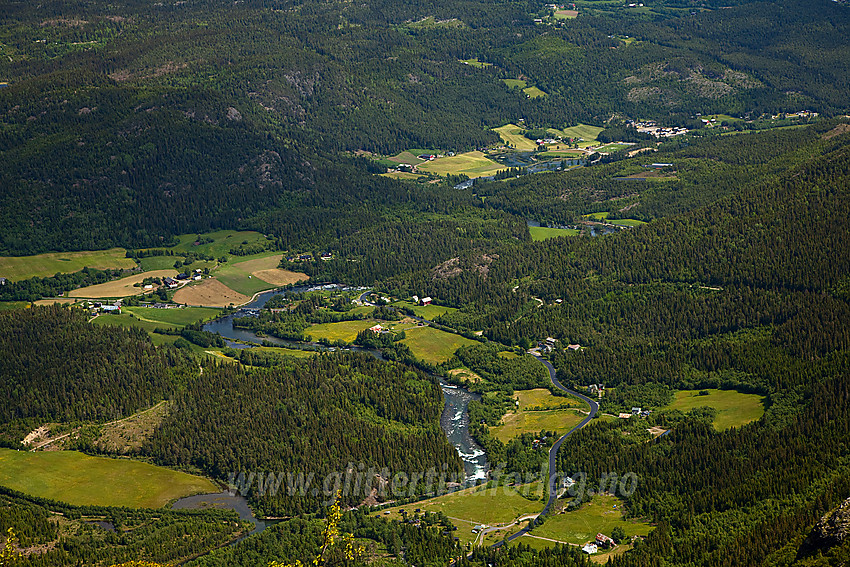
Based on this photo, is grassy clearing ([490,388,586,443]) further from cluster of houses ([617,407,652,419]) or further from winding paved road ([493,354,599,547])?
cluster of houses ([617,407,652,419])

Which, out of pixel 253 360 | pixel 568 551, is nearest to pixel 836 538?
pixel 568 551

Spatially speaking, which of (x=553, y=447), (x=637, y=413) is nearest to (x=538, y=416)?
(x=553, y=447)

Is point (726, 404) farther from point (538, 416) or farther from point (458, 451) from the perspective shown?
point (458, 451)

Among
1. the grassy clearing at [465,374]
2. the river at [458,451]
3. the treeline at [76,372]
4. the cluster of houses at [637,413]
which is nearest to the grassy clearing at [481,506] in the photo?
the river at [458,451]

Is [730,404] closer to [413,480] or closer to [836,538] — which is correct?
[413,480]

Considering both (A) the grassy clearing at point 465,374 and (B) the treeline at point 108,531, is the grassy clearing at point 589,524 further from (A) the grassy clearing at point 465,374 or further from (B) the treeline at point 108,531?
(A) the grassy clearing at point 465,374

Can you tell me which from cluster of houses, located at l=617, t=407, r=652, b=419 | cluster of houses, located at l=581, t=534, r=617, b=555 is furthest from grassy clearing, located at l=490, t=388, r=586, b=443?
cluster of houses, located at l=581, t=534, r=617, b=555
